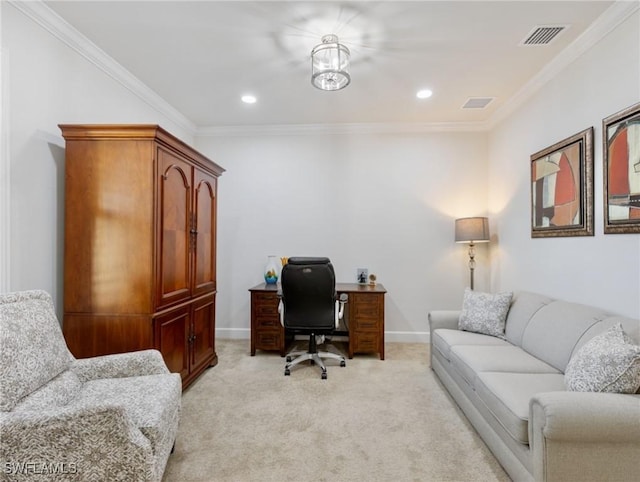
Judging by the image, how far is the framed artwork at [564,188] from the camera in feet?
7.81

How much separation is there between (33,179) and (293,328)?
2325mm

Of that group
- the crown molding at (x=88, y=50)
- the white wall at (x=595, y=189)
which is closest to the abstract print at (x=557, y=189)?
the white wall at (x=595, y=189)

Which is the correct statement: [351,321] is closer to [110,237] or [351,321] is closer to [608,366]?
[608,366]

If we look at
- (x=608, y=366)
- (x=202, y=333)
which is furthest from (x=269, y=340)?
(x=608, y=366)

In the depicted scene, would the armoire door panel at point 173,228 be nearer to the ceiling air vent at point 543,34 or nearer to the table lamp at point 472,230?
the ceiling air vent at point 543,34

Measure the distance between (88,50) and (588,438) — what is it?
12.9 ft

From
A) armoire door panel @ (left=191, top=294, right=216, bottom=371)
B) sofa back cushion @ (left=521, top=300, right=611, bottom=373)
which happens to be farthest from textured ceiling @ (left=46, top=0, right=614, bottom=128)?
armoire door panel @ (left=191, top=294, right=216, bottom=371)

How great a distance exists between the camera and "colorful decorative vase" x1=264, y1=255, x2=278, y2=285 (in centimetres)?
406

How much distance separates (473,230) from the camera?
3723 millimetres

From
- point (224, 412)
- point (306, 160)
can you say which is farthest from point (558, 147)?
point (224, 412)

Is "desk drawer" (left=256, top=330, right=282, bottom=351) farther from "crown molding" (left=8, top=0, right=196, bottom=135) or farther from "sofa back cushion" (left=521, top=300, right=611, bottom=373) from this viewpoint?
"crown molding" (left=8, top=0, right=196, bottom=135)

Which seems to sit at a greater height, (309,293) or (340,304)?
(309,293)

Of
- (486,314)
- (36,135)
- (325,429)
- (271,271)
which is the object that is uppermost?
(36,135)

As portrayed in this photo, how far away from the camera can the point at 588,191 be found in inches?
93.3
